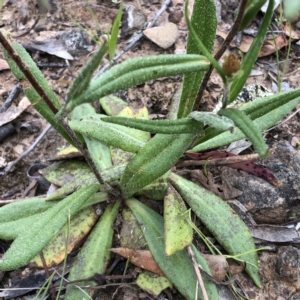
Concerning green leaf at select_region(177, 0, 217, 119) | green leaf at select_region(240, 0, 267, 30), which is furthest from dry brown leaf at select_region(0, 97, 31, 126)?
green leaf at select_region(240, 0, 267, 30)

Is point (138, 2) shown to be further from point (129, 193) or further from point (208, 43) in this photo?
point (129, 193)

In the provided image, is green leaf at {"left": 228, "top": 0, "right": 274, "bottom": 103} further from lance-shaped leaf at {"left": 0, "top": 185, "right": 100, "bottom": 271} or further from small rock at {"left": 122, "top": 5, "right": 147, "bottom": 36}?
small rock at {"left": 122, "top": 5, "right": 147, "bottom": 36}

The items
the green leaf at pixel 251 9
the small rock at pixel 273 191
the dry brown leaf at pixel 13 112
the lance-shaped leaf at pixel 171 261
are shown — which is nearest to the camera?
the green leaf at pixel 251 9

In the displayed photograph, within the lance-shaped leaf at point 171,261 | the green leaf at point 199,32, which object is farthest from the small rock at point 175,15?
the lance-shaped leaf at point 171,261

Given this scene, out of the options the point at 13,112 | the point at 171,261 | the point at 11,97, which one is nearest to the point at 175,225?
the point at 171,261

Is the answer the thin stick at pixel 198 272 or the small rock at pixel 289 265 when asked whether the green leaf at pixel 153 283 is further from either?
the small rock at pixel 289 265

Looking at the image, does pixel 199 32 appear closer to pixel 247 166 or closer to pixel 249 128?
pixel 249 128

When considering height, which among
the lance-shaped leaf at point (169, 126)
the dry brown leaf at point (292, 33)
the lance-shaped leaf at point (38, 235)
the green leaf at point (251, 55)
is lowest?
the dry brown leaf at point (292, 33)
